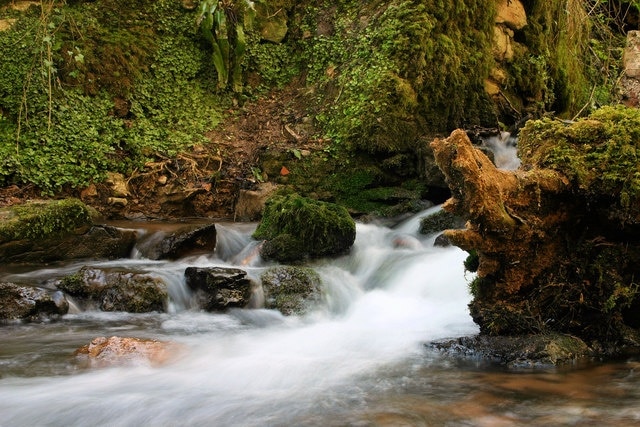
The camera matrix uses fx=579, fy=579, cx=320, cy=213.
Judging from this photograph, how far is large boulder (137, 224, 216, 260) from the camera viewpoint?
7.43m

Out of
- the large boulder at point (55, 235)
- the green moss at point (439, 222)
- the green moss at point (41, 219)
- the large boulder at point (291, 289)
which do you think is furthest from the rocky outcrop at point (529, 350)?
the green moss at point (41, 219)

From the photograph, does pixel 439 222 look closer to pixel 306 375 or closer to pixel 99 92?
pixel 306 375

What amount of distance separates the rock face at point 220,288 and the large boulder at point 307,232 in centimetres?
119

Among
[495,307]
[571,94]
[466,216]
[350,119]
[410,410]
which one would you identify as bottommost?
[410,410]

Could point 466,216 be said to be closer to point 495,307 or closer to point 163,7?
point 495,307

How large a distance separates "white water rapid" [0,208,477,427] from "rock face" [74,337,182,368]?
90mm

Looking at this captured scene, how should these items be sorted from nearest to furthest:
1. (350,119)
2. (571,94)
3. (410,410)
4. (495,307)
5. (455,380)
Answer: (410,410), (455,380), (495,307), (350,119), (571,94)

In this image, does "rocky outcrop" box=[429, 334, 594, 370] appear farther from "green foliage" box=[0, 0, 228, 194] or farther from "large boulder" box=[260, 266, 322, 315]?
"green foliage" box=[0, 0, 228, 194]

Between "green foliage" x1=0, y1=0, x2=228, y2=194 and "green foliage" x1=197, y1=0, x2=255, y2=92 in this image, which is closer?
"green foliage" x1=0, y1=0, x2=228, y2=194

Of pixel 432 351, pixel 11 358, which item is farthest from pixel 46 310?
pixel 432 351

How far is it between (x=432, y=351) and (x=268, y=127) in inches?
284

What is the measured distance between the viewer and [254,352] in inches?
188

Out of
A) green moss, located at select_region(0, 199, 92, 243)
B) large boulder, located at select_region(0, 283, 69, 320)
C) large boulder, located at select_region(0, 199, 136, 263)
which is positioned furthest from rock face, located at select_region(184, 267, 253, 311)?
green moss, located at select_region(0, 199, 92, 243)

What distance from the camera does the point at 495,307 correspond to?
4.13 m
